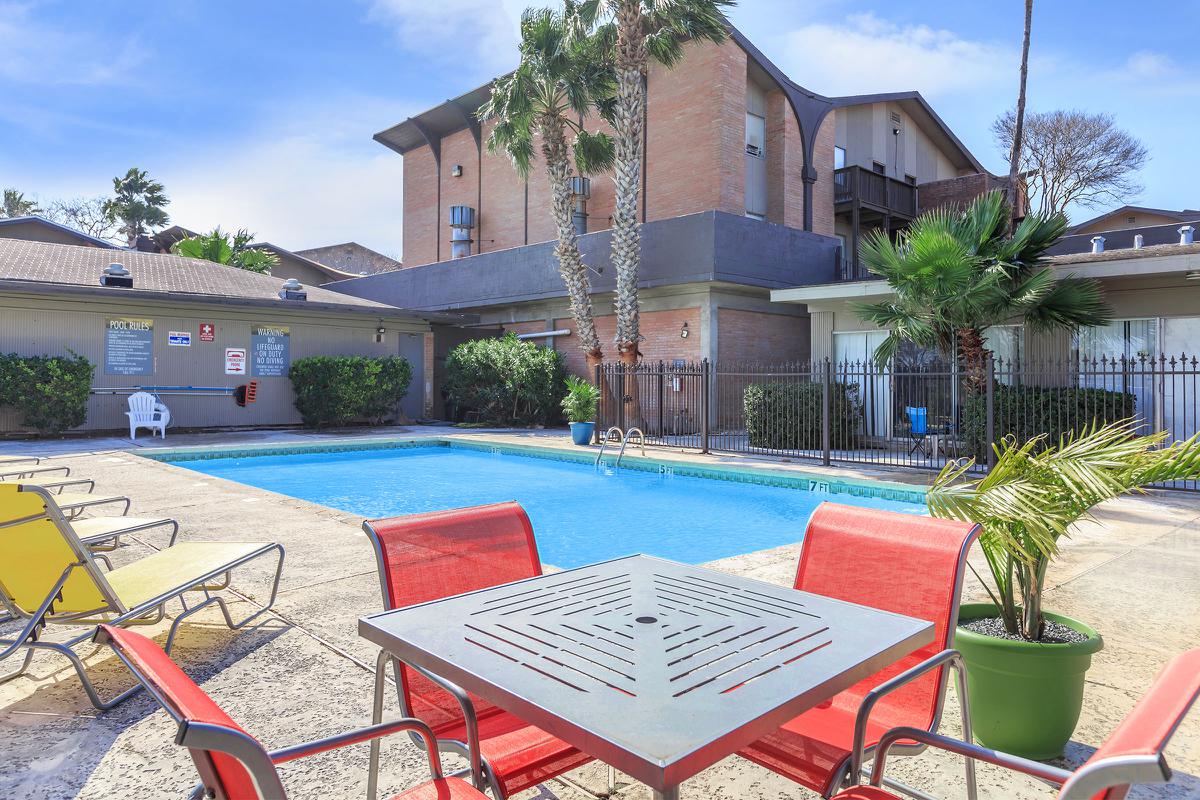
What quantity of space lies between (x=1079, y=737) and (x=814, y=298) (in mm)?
12403

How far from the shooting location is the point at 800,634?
6.19ft

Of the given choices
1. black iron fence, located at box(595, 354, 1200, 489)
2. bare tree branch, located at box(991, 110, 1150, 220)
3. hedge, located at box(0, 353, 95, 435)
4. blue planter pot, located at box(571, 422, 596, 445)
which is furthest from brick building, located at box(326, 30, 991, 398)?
hedge, located at box(0, 353, 95, 435)

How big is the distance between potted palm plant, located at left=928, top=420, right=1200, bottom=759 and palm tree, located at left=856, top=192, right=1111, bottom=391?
319 inches

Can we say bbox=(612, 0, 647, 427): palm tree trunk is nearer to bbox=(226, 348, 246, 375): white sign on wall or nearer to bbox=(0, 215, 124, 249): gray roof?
bbox=(226, 348, 246, 375): white sign on wall

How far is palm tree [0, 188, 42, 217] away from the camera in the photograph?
4750 centimetres

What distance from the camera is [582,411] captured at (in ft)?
48.5

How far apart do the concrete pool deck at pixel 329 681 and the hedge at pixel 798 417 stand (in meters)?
6.57

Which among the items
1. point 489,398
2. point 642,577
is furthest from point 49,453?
point 642,577

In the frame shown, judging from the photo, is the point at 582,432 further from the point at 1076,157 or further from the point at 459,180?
the point at 1076,157

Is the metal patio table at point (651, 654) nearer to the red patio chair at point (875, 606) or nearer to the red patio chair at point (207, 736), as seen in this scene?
the red patio chair at point (875, 606)

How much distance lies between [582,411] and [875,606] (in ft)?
40.8

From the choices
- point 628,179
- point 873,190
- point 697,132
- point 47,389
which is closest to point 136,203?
point 47,389

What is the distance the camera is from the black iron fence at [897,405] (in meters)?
10.4

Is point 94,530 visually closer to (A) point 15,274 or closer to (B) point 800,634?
(B) point 800,634
